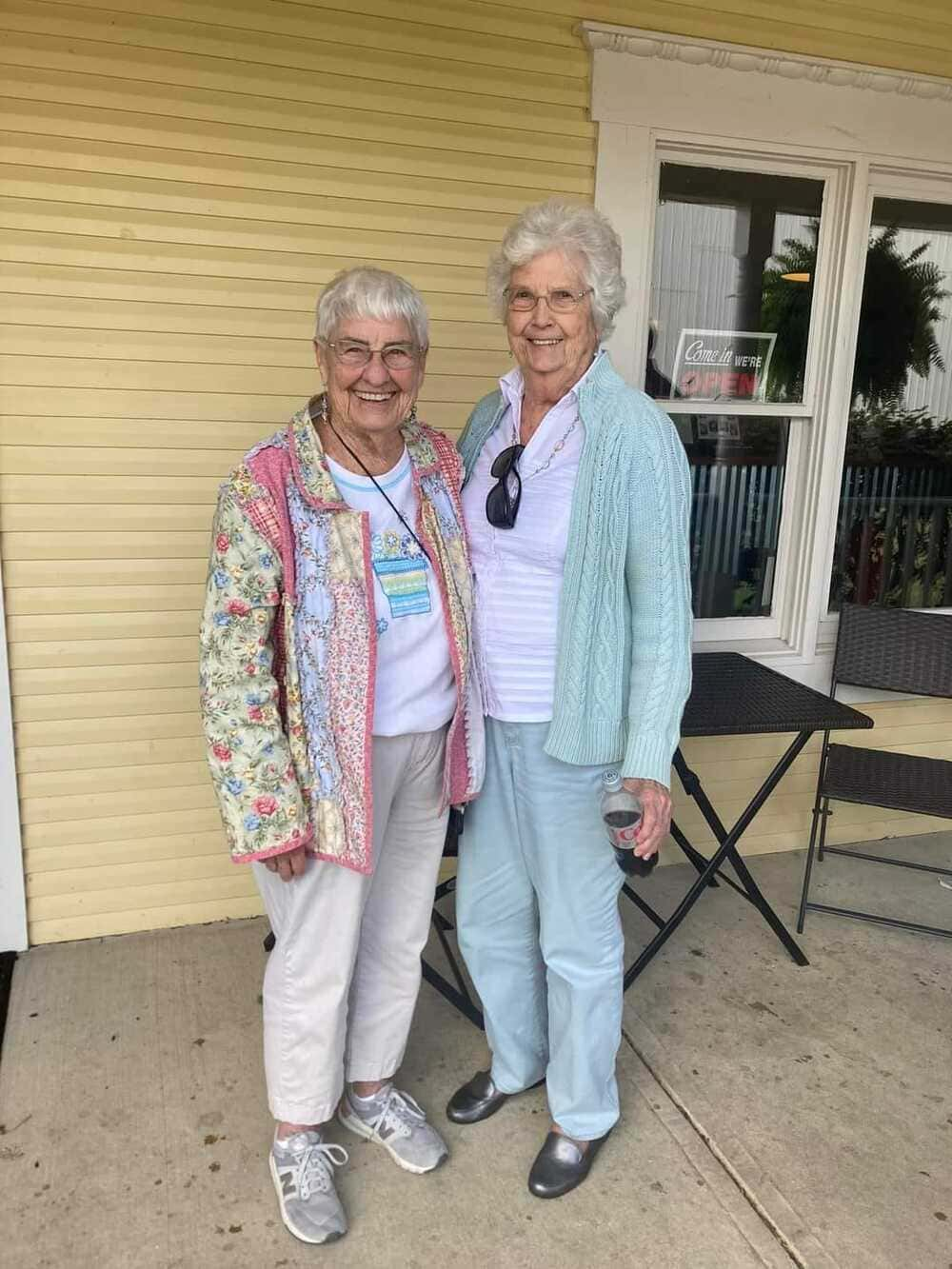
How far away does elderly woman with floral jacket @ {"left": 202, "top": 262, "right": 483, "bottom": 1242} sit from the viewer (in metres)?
1.76

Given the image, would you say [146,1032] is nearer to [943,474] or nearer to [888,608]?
[888,608]

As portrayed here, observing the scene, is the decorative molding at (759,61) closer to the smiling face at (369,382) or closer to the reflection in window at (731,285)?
the reflection in window at (731,285)

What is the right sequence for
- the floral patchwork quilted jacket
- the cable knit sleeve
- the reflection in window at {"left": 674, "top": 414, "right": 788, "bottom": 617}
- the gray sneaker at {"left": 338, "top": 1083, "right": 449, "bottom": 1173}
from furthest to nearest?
the reflection in window at {"left": 674, "top": 414, "right": 788, "bottom": 617}, the gray sneaker at {"left": 338, "top": 1083, "right": 449, "bottom": 1173}, the cable knit sleeve, the floral patchwork quilted jacket

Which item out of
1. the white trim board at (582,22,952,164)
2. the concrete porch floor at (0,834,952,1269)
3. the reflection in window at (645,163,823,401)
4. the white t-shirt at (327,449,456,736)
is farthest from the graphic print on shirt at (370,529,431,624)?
the white trim board at (582,22,952,164)

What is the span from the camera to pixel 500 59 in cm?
288

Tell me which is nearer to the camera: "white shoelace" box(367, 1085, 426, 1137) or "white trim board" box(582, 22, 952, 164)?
"white shoelace" box(367, 1085, 426, 1137)

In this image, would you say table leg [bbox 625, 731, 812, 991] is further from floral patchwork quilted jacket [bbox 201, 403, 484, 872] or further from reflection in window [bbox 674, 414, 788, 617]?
floral patchwork quilted jacket [bbox 201, 403, 484, 872]

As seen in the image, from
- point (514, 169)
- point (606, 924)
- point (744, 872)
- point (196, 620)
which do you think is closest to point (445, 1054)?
point (606, 924)

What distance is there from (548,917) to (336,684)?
0.72 m

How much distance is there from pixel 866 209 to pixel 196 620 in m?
2.65

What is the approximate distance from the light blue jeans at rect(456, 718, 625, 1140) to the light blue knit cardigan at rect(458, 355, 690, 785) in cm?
13

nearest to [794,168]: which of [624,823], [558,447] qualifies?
[558,447]

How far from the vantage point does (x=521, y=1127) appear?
2305 mm

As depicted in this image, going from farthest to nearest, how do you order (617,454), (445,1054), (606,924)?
(445,1054), (606,924), (617,454)
